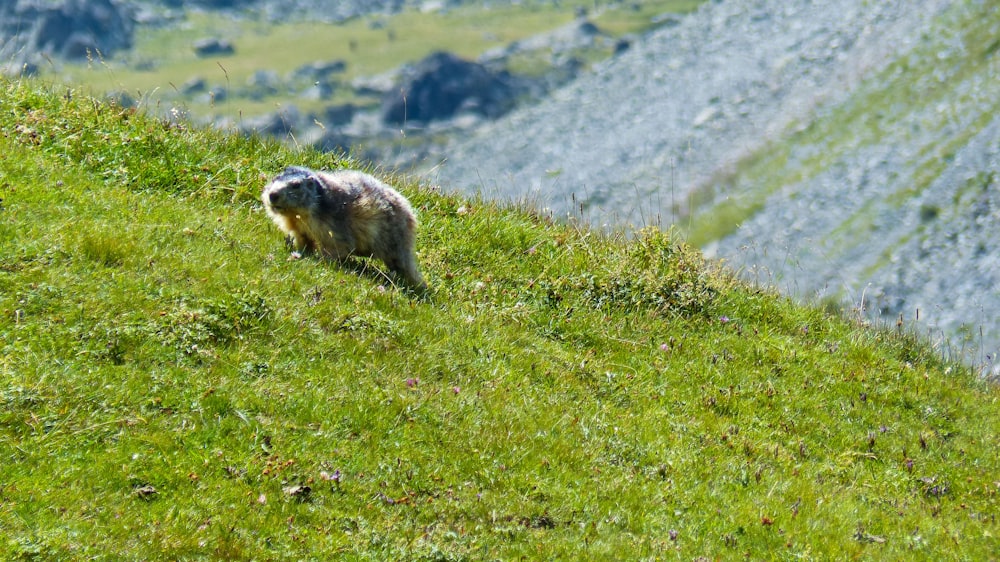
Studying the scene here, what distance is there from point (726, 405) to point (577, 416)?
243 cm

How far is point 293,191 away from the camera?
1221cm

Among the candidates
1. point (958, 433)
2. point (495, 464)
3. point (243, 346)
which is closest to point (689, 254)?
point (958, 433)

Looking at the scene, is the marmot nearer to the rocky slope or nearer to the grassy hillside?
the grassy hillside

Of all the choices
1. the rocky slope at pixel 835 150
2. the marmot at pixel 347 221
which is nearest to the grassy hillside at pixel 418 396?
the marmot at pixel 347 221

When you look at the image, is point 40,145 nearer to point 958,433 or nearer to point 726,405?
point 726,405

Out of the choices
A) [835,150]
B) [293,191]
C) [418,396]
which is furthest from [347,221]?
[835,150]

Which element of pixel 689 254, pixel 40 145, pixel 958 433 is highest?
pixel 40 145

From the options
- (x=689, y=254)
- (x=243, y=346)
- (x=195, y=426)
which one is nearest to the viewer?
(x=195, y=426)

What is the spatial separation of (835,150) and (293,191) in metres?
154

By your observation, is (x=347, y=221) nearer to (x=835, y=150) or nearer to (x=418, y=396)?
(x=418, y=396)

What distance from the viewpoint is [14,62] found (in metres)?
17.3

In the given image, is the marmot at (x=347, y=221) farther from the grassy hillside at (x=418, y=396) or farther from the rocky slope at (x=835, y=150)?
the rocky slope at (x=835, y=150)

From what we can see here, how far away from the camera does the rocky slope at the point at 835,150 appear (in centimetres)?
11531

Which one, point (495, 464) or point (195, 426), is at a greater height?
point (195, 426)
